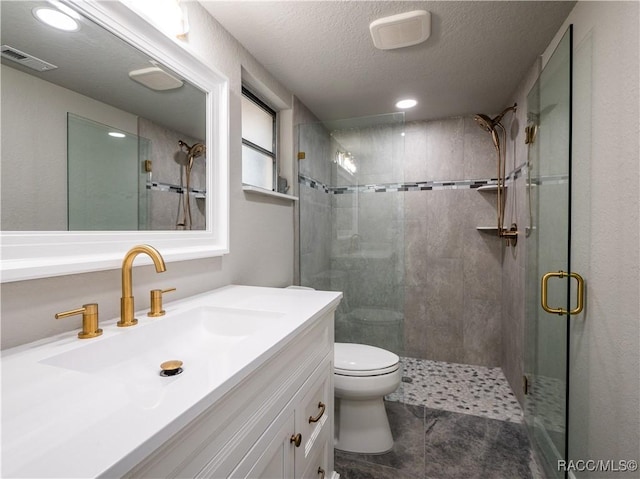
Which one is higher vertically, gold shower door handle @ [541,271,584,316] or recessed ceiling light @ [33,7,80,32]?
recessed ceiling light @ [33,7,80,32]

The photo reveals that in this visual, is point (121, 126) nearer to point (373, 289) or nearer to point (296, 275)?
point (296, 275)

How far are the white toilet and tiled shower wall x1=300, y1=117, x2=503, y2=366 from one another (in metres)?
0.75

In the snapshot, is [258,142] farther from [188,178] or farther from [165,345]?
[165,345]

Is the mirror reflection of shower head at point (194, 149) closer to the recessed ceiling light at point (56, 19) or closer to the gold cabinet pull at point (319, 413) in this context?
the recessed ceiling light at point (56, 19)

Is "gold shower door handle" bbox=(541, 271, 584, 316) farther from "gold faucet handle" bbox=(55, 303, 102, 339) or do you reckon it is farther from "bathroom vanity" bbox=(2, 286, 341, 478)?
"gold faucet handle" bbox=(55, 303, 102, 339)

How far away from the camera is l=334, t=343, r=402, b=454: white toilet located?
1.68 metres

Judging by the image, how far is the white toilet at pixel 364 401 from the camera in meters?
1.68

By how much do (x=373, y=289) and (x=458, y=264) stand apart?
3.25 feet

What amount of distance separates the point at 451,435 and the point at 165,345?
1732mm

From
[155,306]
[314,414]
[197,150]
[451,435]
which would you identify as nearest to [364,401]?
[451,435]

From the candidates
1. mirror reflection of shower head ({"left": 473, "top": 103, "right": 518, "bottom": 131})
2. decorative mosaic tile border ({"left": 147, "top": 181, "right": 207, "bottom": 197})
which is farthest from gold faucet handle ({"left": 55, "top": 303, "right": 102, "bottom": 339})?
mirror reflection of shower head ({"left": 473, "top": 103, "right": 518, "bottom": 131})

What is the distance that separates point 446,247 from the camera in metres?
2.88

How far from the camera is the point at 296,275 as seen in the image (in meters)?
2.40

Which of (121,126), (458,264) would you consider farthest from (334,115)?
(121,126)
